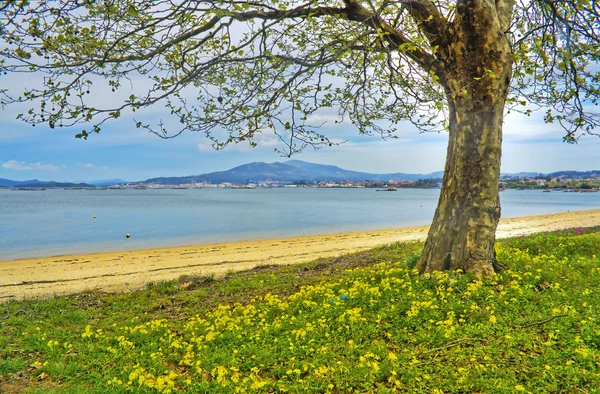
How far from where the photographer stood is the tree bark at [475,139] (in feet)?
24.6

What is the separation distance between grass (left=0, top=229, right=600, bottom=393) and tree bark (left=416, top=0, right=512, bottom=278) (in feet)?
2.15

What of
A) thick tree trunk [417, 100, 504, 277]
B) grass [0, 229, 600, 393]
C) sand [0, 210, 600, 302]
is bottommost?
sand [0, 210, 600, 302]

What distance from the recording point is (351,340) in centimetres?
528

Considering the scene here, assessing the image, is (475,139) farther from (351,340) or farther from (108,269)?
(108,269)

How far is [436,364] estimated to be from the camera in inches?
189

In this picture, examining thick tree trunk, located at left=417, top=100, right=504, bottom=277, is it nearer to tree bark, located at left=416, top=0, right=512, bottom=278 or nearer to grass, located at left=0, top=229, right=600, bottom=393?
tree bark, located at left=416, top=0, right=512, bottom=278

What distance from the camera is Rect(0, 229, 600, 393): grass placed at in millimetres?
4555

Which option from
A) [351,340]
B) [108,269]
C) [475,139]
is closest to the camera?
[351,340]

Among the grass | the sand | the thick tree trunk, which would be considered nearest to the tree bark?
the thick tree trunk

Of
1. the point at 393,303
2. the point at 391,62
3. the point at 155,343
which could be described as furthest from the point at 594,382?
the point at 391,62

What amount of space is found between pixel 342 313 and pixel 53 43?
289 inches

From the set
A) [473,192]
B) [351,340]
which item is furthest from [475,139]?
[351,340]

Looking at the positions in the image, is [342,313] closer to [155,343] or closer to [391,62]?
[155,343]

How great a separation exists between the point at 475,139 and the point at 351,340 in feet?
15.7
